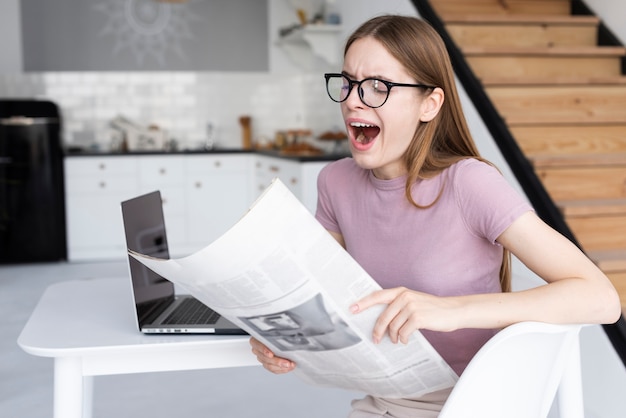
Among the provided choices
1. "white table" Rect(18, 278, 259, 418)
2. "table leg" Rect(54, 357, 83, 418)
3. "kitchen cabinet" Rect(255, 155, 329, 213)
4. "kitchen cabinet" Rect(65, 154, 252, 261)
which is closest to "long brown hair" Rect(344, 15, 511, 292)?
"white table" Rect(18, 278, 259, 418)

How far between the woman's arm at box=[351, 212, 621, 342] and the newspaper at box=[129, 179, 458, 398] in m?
0.03

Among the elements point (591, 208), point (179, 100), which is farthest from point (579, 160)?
point (179, 100)

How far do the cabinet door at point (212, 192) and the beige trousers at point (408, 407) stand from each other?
16.5 ft

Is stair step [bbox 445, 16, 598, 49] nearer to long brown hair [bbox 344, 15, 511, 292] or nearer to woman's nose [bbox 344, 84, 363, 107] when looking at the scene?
long brown hair [bbox 344, 15, 511, 292]

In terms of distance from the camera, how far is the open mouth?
1.33 m

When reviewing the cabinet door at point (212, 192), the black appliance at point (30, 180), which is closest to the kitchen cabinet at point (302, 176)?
the cabinet door at point (212, 192)

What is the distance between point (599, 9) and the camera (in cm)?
445

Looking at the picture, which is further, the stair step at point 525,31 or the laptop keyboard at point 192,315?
the stair step at point 525,31

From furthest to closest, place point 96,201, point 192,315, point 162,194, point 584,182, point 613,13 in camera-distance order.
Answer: point 162,194, point 96,201, point 613,13, point 584,182, point 192,315

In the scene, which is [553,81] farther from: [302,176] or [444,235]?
[444,235]

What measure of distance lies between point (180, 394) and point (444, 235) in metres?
2.14

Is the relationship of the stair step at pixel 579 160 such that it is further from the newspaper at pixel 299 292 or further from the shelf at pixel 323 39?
the shelf at pixel 323 39

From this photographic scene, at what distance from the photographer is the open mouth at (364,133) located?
133 cm

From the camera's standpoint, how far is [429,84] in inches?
51.8
